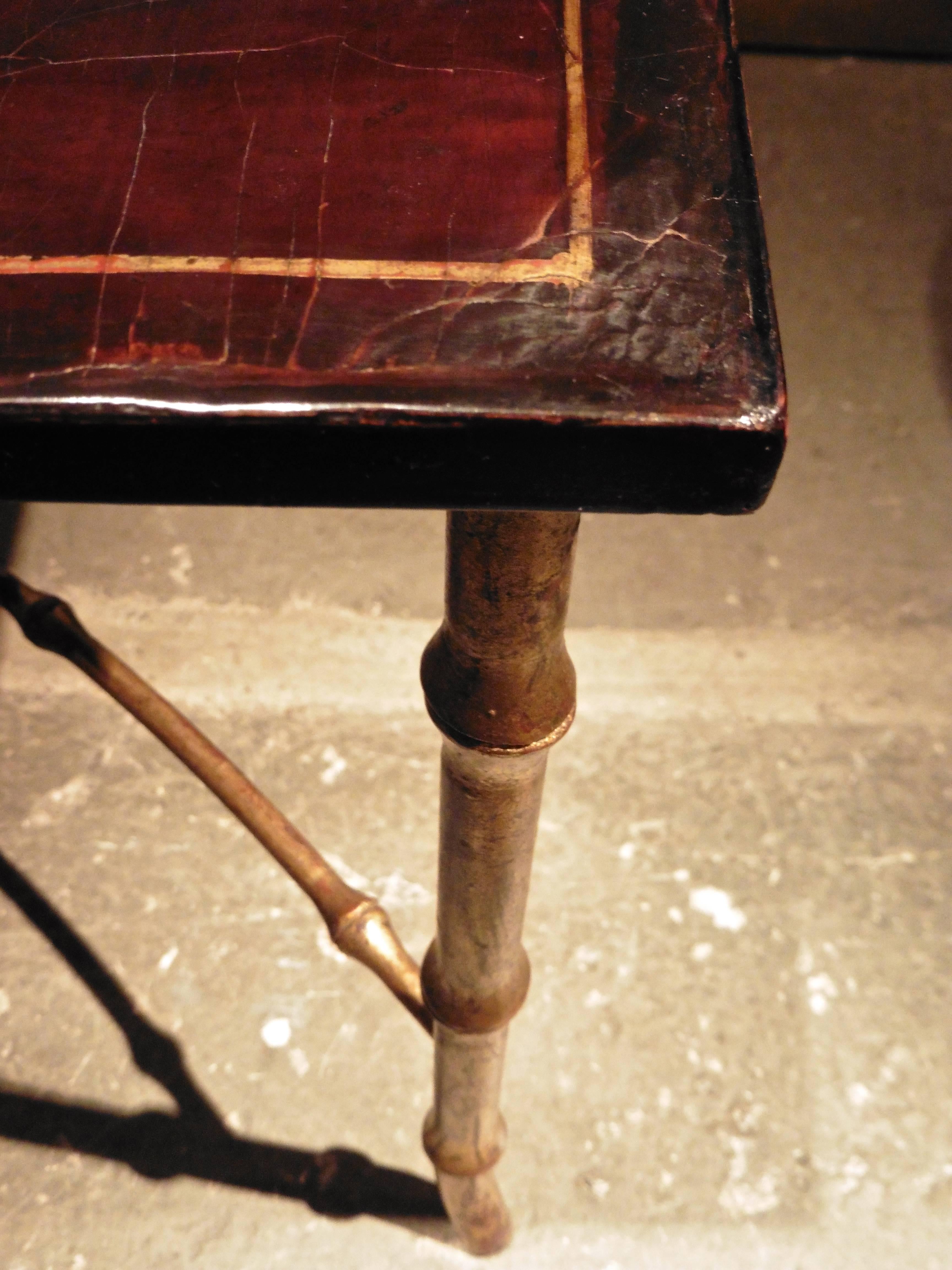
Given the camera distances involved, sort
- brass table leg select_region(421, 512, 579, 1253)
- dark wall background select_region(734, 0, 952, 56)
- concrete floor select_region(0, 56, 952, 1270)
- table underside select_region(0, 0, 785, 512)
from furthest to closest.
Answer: dark wall background select_region(734, 0, 952, 56) < concrete floor select_region(0, 56, 952, 1270) < brass table leg select_region(421, 512, 579, 1253) < table underside select_region(0, 0, 785, 512)

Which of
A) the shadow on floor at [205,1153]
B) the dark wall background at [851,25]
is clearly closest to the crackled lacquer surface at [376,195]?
the shadow on floor at [205,1153]

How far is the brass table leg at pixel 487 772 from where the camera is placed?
27.4 inches

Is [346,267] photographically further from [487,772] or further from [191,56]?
[487,772]

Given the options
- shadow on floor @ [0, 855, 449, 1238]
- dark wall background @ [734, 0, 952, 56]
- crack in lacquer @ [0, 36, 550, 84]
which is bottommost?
shadow on floor @ [0, 855, 449, 1238]

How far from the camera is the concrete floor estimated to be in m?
1.35

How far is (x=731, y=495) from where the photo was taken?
58 centimetres

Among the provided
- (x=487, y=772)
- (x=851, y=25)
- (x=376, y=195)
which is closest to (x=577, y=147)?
(x=376, y=195)

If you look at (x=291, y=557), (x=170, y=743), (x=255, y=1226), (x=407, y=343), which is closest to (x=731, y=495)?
(x=407, y=343)

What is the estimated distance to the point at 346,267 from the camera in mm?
597

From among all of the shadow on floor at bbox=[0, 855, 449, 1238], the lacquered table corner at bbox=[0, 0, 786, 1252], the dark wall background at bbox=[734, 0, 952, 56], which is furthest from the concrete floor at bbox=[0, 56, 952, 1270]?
the dark wall background at bbox=[734, 0, 952, 56]

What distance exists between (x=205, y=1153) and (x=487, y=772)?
81cm

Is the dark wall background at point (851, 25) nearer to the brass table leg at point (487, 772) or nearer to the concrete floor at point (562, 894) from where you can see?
the concrete floor at point (562, 894)

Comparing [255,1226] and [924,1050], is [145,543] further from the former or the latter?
[924,1050]

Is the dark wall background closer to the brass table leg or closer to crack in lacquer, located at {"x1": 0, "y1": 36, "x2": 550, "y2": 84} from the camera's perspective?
crack in lacquer, located at {"x1": 0, "y1": 36, "x2": 550, "y2": 84}
